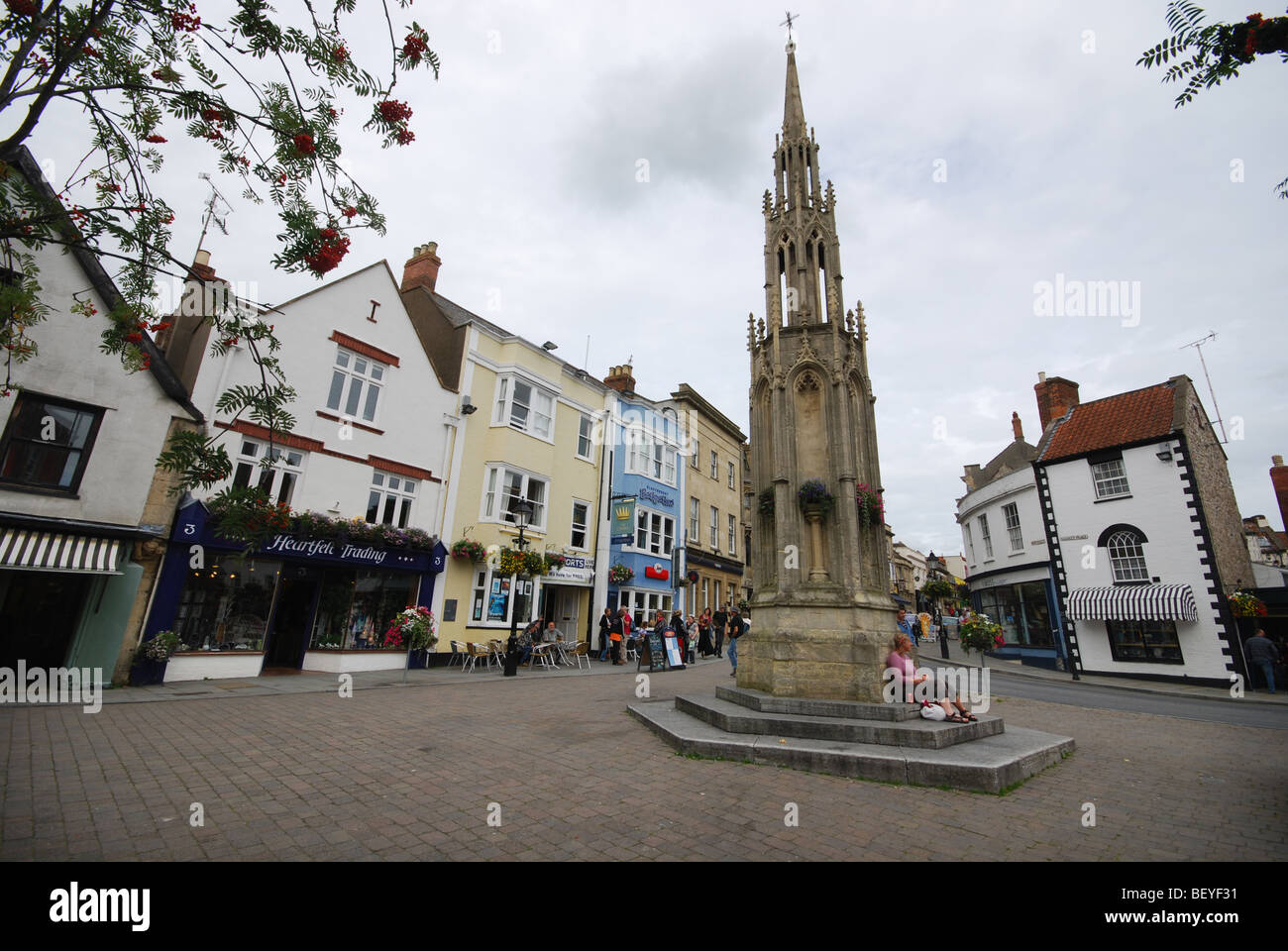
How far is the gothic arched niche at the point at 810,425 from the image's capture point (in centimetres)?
984

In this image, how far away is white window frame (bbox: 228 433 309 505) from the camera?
14.0m

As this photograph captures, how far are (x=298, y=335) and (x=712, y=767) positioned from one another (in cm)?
1553

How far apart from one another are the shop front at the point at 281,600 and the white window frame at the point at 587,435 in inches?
326

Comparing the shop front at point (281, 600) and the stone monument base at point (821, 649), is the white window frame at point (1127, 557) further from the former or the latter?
the shop front at point (281, 600)

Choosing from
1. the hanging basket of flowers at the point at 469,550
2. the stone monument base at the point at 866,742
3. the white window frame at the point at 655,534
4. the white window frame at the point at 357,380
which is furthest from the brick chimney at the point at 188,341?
the white window frame at the point at 655,534

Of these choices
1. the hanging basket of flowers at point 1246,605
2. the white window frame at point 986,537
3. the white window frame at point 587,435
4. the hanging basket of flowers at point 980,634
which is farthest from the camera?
the white window frame at point 986,537

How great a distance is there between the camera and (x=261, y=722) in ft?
27.2

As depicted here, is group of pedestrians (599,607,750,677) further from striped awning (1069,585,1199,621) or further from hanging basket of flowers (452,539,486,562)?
striped awning (1069,585,1199,621)
